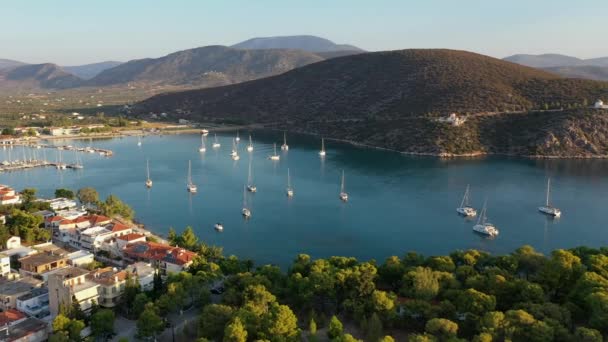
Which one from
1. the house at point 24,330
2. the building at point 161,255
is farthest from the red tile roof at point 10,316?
the building at point 161,255

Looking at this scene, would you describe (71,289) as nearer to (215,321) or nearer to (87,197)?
(215,321)

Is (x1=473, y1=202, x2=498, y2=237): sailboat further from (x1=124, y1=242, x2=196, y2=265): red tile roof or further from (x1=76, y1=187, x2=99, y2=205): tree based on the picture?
(x1=76, y1=187, x2=99, y2=205): tree

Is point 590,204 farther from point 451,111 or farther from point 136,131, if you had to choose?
point 136,131

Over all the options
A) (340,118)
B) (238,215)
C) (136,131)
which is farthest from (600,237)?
(136,131)

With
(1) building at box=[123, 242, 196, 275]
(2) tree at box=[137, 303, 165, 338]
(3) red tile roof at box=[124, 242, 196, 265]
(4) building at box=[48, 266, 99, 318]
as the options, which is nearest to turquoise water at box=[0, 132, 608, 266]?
(3) red tile roof at box=[124, 242, 196, 265]

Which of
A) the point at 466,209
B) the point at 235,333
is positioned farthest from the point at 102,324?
the point at 466,209

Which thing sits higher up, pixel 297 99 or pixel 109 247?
pixel 297 99

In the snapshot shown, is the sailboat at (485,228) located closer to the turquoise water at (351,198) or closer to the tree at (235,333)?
the turquoise water at (351,198)
